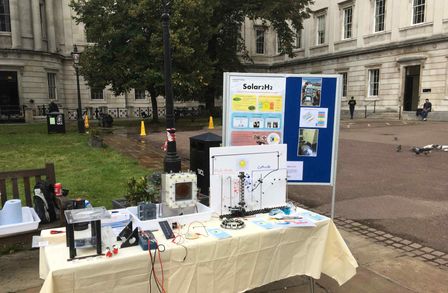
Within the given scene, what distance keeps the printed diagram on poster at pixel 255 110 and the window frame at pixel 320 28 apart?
40.0 metres

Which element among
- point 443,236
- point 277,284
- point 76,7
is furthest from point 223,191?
point 76,7

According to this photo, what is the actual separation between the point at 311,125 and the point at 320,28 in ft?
133

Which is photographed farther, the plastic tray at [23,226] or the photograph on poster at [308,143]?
the photograph on poster at [308,143]

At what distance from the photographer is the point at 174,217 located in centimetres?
344

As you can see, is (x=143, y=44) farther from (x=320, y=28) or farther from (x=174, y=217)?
(x=320, y=28)

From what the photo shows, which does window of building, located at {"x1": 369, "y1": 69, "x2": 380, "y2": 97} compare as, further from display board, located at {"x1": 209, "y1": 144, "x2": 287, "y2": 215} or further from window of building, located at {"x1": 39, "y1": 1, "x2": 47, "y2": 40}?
display board, located at {"x1": 209, "y1": 144, "x2": 287, "y2": 215}

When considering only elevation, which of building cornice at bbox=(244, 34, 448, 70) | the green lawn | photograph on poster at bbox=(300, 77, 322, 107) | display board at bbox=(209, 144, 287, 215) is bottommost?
the green lawn

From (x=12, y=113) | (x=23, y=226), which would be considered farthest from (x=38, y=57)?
(x=23, y=226)

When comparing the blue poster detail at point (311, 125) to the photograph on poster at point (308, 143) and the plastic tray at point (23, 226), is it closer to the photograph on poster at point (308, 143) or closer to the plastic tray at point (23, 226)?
the photograph on poster at point (308, 143)

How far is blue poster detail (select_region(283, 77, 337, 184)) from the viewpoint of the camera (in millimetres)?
4887

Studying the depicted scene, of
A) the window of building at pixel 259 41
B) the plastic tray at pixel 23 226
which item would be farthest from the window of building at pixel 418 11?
the plastic tray at pixel 23 226

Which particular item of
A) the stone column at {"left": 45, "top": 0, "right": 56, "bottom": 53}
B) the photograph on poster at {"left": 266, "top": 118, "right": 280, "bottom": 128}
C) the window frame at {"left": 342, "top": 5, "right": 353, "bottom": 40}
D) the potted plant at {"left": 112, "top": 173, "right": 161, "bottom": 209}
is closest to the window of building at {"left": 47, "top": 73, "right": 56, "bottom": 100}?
the stone column at {"left": 45, "top": 0, "right": 56, "bottom": 53}

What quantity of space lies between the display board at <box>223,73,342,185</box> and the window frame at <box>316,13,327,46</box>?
3977 centimetres

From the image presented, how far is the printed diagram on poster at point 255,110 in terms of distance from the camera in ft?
15.7
